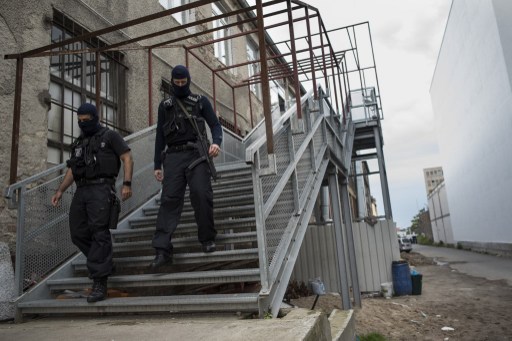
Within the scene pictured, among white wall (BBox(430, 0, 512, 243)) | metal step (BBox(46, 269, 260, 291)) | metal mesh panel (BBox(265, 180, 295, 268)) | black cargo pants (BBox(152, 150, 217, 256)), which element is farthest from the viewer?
white wall (BBox(430, 0, 512, 243))

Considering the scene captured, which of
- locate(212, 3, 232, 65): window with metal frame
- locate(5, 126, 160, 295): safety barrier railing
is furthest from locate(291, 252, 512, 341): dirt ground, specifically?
locate(212, 3, 232, 65): window with metal frame

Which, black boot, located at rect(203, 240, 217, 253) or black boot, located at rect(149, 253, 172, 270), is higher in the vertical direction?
black boot, located at rect(203, 240, 217, 253)

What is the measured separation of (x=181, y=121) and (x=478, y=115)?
19103 millimetres

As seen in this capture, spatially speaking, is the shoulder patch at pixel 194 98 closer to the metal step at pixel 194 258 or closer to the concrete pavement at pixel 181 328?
the metal step at pixel 194 258

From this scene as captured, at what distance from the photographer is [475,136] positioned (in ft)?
67.5

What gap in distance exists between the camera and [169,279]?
3.46m

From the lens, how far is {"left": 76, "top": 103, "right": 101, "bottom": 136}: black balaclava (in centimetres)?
382

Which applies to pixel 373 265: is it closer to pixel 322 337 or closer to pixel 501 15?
pixel 322 337

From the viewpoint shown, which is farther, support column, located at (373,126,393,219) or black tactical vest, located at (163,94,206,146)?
support column, located at (373,126,393,219)

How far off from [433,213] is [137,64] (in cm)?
4363

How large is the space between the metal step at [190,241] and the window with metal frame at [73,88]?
2.20m

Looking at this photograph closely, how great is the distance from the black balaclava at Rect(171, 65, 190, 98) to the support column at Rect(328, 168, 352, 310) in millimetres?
3610

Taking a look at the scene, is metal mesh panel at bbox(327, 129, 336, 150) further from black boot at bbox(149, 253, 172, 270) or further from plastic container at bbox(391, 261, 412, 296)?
plastic container at bbox(391, 261, 412, 296)

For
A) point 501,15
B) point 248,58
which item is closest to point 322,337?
point 248,58
